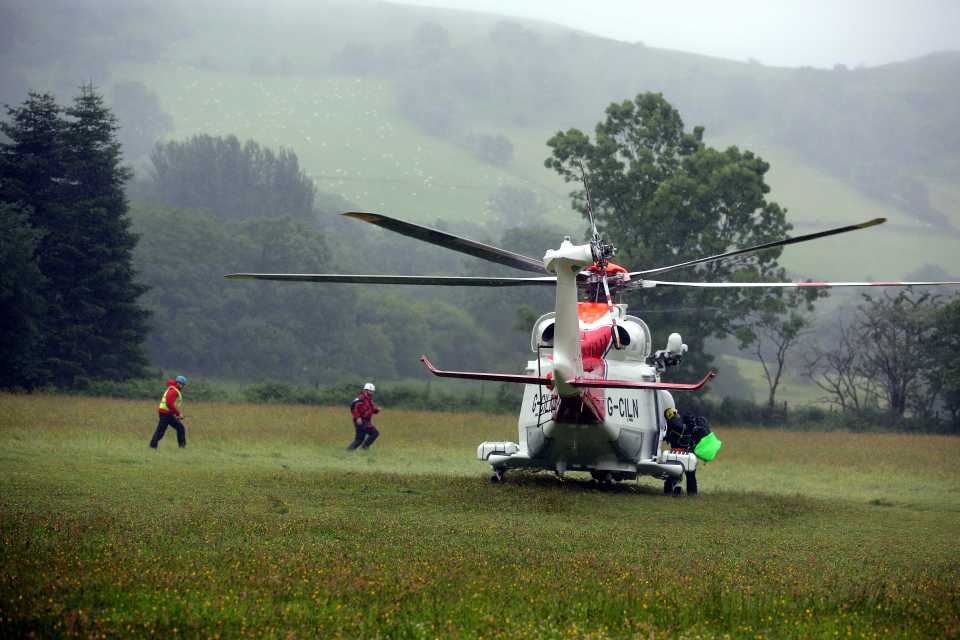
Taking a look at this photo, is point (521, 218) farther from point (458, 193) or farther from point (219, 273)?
point (219, 273)

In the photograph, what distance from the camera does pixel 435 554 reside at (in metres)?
11.0

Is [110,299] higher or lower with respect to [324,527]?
higher

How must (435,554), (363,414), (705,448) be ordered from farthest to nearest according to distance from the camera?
(363,414) → (705,448) → (435,554)

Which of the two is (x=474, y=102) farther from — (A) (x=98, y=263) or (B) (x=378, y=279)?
(B) (x=378, y=279)

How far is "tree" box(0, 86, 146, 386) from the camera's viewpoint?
153ft

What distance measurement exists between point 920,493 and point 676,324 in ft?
79.2

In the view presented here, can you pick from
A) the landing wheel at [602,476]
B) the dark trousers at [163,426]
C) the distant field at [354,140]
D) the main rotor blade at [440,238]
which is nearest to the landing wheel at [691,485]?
the landing wheel at [602,476]

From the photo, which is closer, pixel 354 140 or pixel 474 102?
pixel 354 140

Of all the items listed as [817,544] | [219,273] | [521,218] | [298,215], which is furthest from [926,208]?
[817,544]

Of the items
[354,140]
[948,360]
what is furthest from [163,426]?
[354,140]

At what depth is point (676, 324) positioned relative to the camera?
47344 mm

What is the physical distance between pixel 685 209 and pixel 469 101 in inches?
4006

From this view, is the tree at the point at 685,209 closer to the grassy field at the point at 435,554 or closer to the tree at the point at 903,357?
the tree at the point at 903,357

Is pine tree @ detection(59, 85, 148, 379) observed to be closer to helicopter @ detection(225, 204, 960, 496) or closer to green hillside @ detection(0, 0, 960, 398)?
helicopter @ detection(225, 204, 960, 496)
